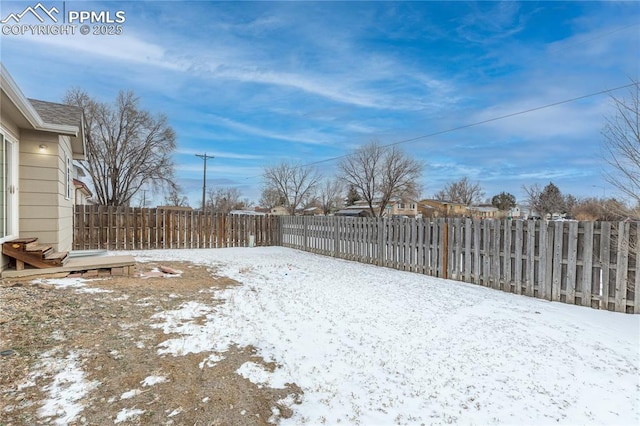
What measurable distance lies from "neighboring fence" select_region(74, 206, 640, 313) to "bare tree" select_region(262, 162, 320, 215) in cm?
2557

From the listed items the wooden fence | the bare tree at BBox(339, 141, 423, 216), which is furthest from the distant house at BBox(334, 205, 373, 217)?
the wooden fence

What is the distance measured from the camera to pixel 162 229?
12.9 m

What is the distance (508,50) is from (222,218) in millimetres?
12802

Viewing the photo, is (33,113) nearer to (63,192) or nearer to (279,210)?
(63,192)

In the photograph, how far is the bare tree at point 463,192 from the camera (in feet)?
177

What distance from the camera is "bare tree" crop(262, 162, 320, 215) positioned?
38750 mm

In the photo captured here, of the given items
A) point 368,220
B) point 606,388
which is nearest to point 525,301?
point 606,388

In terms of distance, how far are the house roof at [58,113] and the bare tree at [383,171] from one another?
92.7 ft

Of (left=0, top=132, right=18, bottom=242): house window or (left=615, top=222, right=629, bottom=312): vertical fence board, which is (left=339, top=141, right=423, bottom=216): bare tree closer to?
(left=615, top=222, right=629, bottom=312): vertical fence board

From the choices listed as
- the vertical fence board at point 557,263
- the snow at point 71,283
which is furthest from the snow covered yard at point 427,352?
the snow at point 71,283

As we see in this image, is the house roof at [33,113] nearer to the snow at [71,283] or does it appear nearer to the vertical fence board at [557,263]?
the snow at [71,283]

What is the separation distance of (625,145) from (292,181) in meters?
35.7

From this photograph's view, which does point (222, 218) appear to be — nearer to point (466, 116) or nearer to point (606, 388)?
point (606, 388)

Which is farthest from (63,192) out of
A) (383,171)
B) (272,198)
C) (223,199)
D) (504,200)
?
(504,200)
